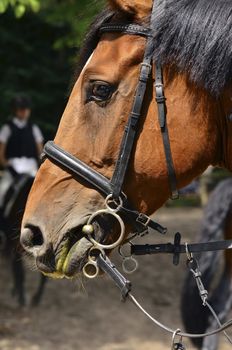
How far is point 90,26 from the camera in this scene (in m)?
2.76

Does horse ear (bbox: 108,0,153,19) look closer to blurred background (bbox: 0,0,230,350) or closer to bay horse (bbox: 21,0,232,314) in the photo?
bay horse (bbox: 21,0,232,314)

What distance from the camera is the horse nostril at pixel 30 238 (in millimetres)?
2596

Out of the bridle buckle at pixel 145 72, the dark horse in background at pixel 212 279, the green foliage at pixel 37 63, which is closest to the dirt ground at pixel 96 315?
the dark horse in background at pixel 212 279

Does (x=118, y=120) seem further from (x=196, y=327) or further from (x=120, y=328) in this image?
(x=120, y=328)

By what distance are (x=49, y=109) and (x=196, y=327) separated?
22.6 ft

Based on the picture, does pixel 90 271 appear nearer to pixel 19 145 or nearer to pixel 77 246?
pixel 77 246

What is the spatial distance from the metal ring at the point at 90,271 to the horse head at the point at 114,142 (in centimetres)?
Answer: 3

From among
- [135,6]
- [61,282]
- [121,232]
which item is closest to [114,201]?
[121,232]

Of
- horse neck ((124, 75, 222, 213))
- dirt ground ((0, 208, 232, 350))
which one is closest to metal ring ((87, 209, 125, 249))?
horse neck ((124, 75, 222, 213))

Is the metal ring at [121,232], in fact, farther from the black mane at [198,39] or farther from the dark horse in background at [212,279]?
the dark horse in background at [212,279]

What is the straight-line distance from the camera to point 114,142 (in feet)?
8.48

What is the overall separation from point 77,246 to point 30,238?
0.17 meters

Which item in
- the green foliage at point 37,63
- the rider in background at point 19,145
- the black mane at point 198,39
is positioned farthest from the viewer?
the green foliage at point 37,63

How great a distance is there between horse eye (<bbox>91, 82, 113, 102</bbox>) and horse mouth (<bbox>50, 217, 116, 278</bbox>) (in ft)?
1.36
